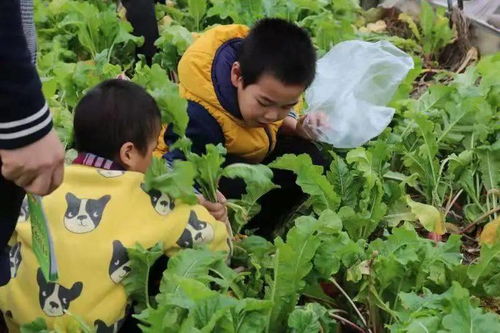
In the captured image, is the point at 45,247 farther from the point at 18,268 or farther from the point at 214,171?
the point at 214,171

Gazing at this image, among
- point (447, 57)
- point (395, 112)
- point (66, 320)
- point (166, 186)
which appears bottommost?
point (447, 57)

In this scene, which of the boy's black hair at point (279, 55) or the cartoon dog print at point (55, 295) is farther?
the boy's black hair at point (279, 55)

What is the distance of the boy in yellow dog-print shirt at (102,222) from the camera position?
82.0 inches

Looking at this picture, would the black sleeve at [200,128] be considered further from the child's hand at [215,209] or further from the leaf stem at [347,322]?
the leaf stem at [347,322]

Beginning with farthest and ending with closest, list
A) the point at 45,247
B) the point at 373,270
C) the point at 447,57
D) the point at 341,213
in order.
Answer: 1. the point at 447,57
2. the point at 341,213
3. the point at 373,270
4. the point at 45,247

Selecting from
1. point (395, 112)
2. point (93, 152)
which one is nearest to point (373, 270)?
point (93, 152)

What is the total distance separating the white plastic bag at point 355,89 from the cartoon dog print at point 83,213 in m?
1.26

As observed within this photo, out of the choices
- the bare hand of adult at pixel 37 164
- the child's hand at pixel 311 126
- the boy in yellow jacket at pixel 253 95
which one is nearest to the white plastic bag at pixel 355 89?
the child's hand at pixel 311 126

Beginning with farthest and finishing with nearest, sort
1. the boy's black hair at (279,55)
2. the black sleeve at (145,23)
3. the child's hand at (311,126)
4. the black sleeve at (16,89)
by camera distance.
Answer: the black sleeve at (145,23) → the child's hand at (311,126) → the boy's black hair at (279,55) → the black sleeve at (16,89)

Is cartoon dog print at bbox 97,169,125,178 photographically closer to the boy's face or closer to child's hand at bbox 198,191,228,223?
child's hand at bbox 198,191,228,223

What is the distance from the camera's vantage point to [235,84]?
279 cm

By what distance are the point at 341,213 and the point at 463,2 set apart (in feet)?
8.47

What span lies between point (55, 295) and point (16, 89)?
0.74 m

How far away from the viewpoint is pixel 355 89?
3336 mm
